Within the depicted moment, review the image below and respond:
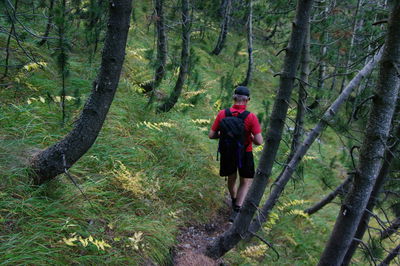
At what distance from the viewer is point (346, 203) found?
2996 mm

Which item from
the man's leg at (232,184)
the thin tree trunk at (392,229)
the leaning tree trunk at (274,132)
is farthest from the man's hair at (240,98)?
the thin tree trunk at (392,229)

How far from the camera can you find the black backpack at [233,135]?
4742 mm

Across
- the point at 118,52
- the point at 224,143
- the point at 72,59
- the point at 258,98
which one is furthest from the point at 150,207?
the point at 258,98

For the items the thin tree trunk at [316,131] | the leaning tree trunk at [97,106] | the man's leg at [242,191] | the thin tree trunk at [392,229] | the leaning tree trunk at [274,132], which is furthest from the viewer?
the man's leg at [242,191]

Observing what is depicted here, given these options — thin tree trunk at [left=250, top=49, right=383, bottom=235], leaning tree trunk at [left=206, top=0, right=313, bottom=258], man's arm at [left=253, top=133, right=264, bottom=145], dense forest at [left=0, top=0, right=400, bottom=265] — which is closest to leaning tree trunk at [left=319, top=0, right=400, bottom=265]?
dense forest at [left=0, top=0, right=400, bottom=265]

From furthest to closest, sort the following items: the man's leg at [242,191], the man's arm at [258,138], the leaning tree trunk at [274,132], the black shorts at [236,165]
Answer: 1. the man's leg at [242,191]
2. the black shorts at [236,165]
3. the man's arm at [258,138]
4. the leaning tree trunk at [274,132]

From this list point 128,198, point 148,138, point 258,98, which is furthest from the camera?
point 258,98

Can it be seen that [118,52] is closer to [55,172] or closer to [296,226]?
[55,172]

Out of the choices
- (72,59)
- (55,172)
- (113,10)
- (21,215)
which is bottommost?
(21,215)

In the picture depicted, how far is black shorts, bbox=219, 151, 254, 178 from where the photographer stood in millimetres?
5043

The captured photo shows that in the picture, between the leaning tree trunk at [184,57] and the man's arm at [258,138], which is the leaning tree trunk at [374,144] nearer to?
the man's arm at [258,138]

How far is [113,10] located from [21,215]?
213 cm

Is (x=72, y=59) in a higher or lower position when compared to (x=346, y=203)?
higher

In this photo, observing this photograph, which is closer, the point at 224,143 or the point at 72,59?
the point at 224,143
